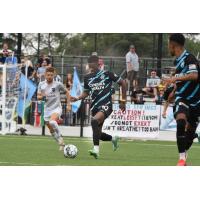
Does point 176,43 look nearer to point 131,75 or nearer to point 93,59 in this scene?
point 93,59

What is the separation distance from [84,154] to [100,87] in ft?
5.30

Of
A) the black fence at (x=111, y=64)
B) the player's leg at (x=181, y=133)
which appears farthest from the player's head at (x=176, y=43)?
the black fence at (x=111, y=64)

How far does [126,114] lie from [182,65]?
11.4m

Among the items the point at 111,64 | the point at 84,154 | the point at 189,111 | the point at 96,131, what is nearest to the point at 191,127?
the point at 189,111

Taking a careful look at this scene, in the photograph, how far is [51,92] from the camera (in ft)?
58.3

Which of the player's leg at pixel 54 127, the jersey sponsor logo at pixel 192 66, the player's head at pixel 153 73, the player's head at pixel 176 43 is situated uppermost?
the player's head at pixel 176 43

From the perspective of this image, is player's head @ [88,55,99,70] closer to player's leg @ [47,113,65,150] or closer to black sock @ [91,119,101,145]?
black sock @ [91,119,101,145]

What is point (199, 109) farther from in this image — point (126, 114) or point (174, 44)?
point (126, 114)

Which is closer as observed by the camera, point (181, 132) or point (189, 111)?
point (181, 132)

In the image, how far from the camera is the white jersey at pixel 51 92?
17.8 meters

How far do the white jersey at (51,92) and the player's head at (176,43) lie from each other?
5139 millimetres

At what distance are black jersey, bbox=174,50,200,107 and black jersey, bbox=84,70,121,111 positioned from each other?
3422 millimetres

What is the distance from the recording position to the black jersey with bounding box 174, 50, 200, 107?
1309 cm

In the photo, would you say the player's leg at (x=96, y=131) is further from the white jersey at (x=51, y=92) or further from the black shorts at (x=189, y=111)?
the black shorts at (x=189, y=111)
